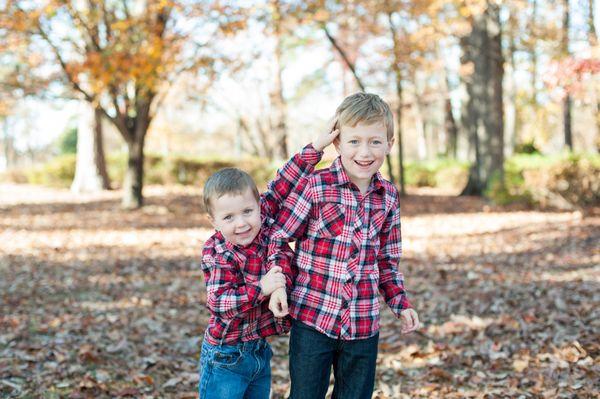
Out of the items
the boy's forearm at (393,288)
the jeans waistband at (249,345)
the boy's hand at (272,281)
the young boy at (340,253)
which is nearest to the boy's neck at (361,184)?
the young boy at (340,253)

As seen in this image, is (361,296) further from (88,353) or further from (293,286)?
(88,353)

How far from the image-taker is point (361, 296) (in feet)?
8.02

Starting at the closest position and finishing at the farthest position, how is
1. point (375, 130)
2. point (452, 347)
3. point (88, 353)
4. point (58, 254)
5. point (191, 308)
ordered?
point (375, 130) < point (88, 353) < point (452, 347) < point (191, 308) < point (58, 254)

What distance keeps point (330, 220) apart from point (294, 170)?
10.8 inches

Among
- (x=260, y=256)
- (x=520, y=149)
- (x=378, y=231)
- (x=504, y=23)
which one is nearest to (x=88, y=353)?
(x=260, y=256)

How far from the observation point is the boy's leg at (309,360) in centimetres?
243

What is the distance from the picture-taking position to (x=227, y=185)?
93.6 inches

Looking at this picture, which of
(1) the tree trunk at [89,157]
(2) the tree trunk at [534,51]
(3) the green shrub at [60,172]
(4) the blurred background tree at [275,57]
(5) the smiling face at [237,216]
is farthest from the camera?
(3) the green shrub at [60,172]

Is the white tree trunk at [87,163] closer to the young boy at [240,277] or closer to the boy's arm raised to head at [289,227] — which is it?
the young boy at [240,277]

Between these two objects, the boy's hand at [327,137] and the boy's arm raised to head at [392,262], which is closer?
the boy's hand at [327,137]

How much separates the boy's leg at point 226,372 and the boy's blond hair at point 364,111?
1.06m

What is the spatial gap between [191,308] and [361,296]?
14.2ft

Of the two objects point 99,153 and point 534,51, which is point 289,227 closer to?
point 99,153

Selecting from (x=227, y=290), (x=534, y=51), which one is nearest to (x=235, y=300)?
(x=227, y=290)
